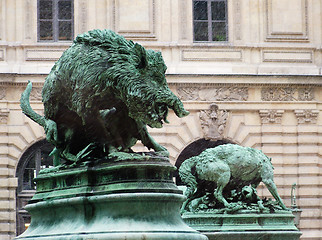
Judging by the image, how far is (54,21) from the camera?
31.1 meters

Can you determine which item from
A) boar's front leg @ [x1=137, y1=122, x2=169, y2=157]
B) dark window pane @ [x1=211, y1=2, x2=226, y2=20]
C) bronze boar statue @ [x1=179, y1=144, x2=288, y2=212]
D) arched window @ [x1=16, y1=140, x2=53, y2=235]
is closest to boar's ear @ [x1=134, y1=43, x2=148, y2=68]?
boar's front leg @ [x1=137, y1=122, x2=169, y2=157]

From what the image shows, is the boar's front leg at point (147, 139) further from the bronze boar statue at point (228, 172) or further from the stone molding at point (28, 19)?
the stone molding at point (28, 19)

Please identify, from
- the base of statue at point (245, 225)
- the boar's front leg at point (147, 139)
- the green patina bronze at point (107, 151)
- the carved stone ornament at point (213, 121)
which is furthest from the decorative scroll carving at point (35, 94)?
the boar's front leg at point (147, 139)

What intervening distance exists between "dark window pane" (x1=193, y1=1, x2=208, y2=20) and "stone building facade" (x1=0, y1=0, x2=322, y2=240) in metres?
0.22

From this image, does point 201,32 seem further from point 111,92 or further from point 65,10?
point 111,92

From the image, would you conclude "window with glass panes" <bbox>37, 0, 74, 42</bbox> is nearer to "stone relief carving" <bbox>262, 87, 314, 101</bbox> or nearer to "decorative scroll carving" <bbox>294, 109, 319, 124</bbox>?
"stone relief carving" <bbox>262, 87, 314, 101</bbox>

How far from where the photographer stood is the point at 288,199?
30.5m

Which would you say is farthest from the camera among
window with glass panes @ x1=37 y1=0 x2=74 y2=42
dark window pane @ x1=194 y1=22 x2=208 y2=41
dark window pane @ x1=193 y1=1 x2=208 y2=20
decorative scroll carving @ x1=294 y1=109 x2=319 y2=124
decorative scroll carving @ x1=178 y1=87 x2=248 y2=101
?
dark window pane @ x1=193 y1=1 x2=208 y2=20

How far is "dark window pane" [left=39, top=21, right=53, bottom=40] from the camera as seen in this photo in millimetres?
30984

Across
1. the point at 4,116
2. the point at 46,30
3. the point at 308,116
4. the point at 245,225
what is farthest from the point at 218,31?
the point at 245,225

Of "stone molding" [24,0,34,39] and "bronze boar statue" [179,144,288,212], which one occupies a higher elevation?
"stone molding" [24,0,34,39]

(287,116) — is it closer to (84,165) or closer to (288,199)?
(288,199)

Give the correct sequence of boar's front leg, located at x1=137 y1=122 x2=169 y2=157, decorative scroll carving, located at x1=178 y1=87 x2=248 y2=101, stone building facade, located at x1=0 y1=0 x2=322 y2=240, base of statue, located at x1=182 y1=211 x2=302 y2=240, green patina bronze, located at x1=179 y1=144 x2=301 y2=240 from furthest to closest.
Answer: decorative scroll carving, located at x1=178 y1=87 x2=248 y2=101, stone building facade, located at x1=0 y1=0 x2=322 y2=240, green patina bronze, located at x1=179 y1=144 x2=301 y2=240, base of statue, located at x1=182 y1=211 x2=302 y2=240, boar's front leg, located at x1=137 y1=122 x2=169 y2=157

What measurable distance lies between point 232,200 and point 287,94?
667 inches
